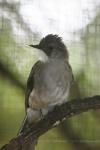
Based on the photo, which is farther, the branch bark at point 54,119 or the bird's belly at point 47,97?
the bird's belly at point 47,97

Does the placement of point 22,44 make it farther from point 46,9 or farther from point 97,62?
point 97,62

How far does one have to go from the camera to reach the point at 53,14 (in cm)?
116

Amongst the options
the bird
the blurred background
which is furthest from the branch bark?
the blurred background

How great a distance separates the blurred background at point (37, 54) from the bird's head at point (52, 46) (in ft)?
0.86

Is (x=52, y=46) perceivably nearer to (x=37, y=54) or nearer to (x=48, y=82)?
(x=48, y=82)

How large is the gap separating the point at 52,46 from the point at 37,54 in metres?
0.28

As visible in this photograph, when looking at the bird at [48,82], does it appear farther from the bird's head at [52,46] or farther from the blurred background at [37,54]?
the blurred background at [37,54]

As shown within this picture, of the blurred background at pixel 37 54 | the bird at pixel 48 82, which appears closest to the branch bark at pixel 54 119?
the bird at pixel 48 82

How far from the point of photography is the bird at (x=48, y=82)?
833 mm

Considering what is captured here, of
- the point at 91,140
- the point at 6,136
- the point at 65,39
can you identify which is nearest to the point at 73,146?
the point at 91,140

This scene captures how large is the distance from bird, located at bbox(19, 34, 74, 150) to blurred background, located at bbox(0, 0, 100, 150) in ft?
0.87

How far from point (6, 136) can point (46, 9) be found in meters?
0.39

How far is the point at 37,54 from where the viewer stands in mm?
1133

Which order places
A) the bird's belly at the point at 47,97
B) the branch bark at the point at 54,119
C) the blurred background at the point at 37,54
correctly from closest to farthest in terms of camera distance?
the branch bark at the point at 54,119
the bird's belly at the point at 47,97
the blurred background at the point at 37,54
